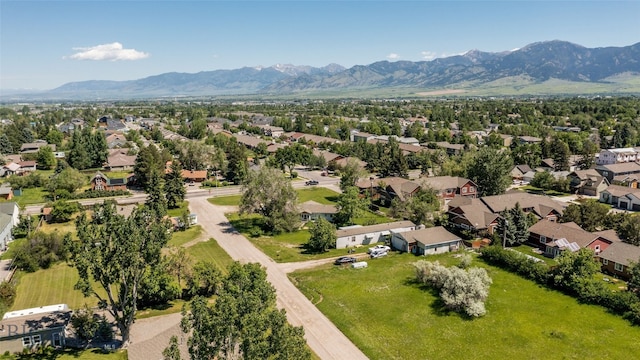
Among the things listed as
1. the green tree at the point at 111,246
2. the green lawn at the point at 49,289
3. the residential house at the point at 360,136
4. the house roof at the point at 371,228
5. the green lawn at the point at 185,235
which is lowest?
the green lawn at the point at 185,235

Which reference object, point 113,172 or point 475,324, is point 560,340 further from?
point 113,172

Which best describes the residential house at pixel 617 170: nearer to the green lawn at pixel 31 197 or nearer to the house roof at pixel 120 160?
the house roof at pixel 120 160

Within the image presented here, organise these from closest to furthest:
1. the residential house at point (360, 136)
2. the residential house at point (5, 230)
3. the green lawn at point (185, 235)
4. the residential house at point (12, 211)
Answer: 1. the residential house at point (5, 230)
2. the green lawn at point (185, 235)
3. the residential house at point (12, 211)
4. the residential house at point (360, 136)

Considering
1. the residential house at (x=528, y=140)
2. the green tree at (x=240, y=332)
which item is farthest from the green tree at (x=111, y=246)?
the residential house at (x=528, y=140)

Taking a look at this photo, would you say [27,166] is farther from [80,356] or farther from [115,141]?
[80,356]

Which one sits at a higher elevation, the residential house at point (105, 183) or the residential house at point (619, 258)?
the residential house at point (105, 183)

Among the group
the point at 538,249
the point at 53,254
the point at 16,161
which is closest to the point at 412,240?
the point at 538,249

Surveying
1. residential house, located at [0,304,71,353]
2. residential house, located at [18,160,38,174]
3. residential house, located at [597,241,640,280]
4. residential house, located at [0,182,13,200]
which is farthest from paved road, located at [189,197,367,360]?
residential house, located at [18,160,38,174]

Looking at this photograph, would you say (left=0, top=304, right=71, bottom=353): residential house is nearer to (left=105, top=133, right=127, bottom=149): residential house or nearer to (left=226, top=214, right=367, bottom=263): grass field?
(left=226, top=214, right=367, bottom=263): grass field
